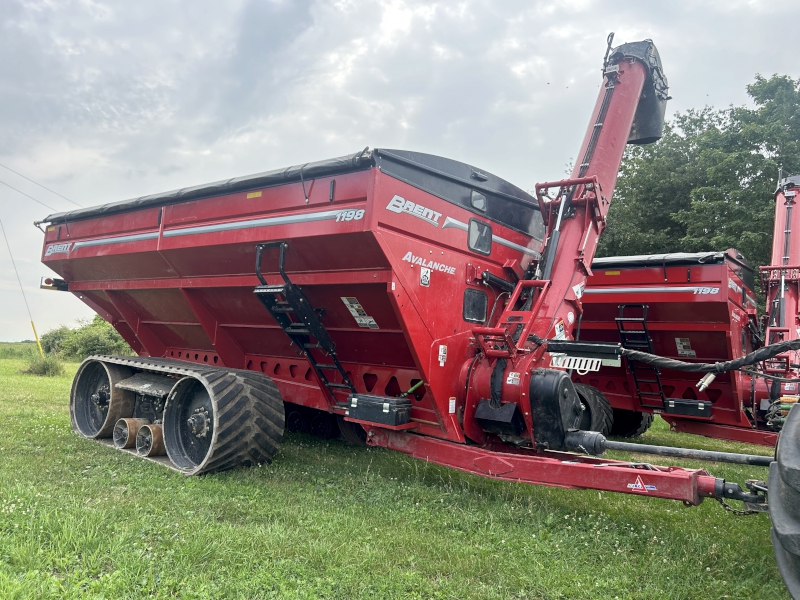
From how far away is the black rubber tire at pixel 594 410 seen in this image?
7273mm

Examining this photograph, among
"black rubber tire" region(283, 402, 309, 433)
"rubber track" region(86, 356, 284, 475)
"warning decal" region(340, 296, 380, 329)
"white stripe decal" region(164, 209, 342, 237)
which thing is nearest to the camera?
"white stripe decal" region(164, 209, 342, 237)

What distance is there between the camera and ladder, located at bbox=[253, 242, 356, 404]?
5.15 metres

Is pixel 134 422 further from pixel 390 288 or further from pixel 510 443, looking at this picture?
pixel 510 443

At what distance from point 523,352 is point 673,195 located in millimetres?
16444

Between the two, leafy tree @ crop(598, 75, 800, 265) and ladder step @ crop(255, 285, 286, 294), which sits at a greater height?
leafy tree @ crop(598, 75, 800, 265)

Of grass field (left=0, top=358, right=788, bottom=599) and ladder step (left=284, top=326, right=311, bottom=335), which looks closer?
grass field (left=0, top=358, right=788, bottom=599)

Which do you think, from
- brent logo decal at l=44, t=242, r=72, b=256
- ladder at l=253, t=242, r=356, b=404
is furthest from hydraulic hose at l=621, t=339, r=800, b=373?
brent logo decal at l=44, t=242, r=72, b=256

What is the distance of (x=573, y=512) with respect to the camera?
4344 millimetres

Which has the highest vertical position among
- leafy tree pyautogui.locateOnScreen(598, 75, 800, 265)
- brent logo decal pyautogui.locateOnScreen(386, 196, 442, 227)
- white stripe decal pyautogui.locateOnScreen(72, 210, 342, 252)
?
leafy tree pyautogui.locateOnScreen(598, 75, 800, 265)

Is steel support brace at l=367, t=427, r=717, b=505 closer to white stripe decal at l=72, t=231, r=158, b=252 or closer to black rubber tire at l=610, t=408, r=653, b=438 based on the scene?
white stripe decal at l=72, t=231, r=158, b=252

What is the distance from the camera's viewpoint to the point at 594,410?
7.43m

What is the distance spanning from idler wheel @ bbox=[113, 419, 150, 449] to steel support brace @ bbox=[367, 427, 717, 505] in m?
2.69

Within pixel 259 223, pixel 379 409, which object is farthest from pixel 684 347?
pixel 259 223

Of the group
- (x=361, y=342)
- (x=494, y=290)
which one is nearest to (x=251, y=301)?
(x=361, y=342)
